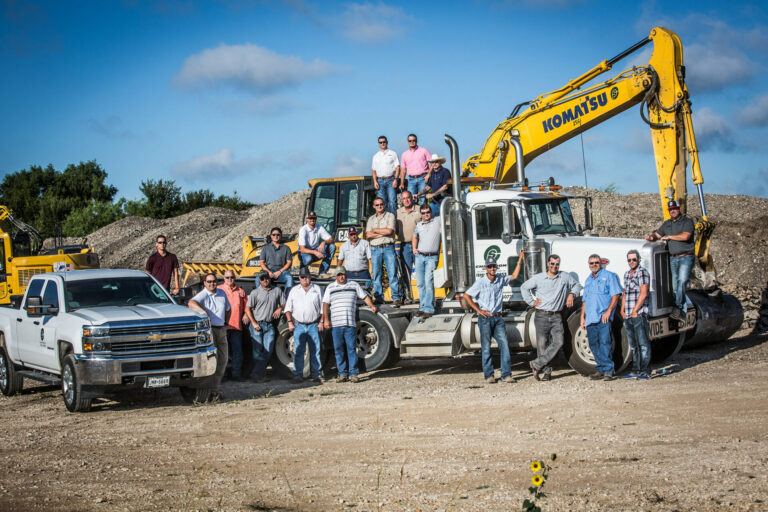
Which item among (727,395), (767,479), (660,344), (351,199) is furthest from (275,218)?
(767,479)

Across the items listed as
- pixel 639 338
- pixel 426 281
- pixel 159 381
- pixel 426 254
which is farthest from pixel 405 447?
pixel 426 254

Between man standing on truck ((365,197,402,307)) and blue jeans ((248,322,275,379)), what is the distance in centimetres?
199

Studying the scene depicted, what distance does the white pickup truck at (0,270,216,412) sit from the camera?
429 inches

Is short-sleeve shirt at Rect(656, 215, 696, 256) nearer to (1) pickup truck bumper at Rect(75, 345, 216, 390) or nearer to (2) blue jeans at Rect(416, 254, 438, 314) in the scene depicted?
(2) blue jeans at Rect(416, 254, 438, 314)

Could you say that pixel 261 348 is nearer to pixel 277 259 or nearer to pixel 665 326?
pixel 277 259

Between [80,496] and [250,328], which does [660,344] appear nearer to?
[250,328]

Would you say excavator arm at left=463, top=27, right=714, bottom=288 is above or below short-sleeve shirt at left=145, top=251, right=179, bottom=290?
above

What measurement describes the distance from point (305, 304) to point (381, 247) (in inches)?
69.6

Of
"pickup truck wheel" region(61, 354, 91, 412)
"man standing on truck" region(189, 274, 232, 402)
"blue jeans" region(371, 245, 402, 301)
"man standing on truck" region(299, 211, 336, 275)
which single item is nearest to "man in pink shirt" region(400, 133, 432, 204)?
"blue jeans" region(371, 245, 402, 301)

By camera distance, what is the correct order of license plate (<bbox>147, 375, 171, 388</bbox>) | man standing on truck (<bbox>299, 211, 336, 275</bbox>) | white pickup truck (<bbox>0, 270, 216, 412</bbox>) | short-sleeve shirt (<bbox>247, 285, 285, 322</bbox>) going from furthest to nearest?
man standing on truck (<bbox>299, 211, 336, 275</bbox>) < short-sleeve shirt (<bbox>247, 285, 285, 322</bbox>) < license plate (<bbox>147, 375, 171, 388</bbox>) < white pickup truck (<bbox>0, 270, 216, 412</bbox>)

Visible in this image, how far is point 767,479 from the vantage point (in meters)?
6.91

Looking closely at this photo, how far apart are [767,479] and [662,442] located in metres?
1.52

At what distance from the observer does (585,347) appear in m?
13.1

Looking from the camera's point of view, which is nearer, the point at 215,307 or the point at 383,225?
the point at 215,307
